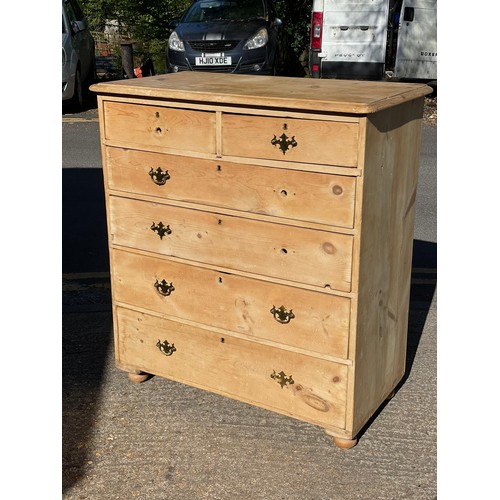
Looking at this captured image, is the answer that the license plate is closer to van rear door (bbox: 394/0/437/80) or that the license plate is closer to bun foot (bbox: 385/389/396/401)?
van rear door (bbox: 394/0/437/80)

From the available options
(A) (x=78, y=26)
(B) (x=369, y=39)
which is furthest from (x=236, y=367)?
(B) (x=369, y=39)

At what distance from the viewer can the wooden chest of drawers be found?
325cm

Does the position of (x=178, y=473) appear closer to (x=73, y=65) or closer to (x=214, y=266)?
(x=214, y=266)

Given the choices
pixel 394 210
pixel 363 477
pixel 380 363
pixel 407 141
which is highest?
pixel 407 141

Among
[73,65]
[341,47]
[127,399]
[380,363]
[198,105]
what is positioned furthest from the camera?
[341,47]

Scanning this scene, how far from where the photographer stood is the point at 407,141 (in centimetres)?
359

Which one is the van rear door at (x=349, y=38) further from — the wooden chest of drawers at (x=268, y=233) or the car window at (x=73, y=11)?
the wooden chest of drawers at (x=268, y=233)

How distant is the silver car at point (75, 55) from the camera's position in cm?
1173

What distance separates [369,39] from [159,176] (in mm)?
9994

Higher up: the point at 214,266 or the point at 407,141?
the point at 407,141

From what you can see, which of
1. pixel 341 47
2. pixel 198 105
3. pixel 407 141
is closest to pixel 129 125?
pixel 198 105

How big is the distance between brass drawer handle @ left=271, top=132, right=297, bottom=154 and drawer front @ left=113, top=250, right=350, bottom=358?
2.01 ft

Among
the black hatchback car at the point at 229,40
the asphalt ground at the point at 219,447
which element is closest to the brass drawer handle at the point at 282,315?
the asphalt ground at the point at 219,447

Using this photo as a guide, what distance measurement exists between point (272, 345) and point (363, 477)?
0.68 m
